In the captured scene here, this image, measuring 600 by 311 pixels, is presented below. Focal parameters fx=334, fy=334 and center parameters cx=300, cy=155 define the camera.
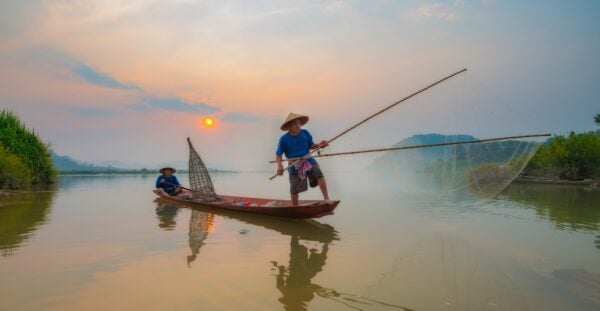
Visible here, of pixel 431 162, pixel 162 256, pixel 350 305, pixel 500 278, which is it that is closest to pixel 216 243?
pixel 162 256

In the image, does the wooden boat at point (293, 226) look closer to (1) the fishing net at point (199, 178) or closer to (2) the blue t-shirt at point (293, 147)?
(2) the blue t-shirt at point (293, 147)

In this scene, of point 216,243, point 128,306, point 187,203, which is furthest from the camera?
point 187,203

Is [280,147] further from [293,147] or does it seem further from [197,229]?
[197,229]

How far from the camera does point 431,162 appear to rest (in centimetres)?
697

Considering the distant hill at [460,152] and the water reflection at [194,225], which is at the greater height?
the distant hill at [460,152]

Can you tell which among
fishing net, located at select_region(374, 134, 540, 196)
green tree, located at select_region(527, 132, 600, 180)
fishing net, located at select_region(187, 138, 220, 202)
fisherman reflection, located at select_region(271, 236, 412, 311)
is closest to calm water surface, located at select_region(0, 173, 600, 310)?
fisherman reflection, located at select_region(271, 236, 412, 311)

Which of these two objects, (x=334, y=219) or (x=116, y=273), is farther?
(x=334, y=219)

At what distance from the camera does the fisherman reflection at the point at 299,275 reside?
309 centimetres

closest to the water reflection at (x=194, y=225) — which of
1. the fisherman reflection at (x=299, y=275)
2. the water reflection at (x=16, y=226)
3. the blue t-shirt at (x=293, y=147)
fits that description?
the fisherman reflection at (x=299, y=275)

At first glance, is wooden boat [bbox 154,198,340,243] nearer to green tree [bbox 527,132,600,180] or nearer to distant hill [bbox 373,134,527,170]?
distant hill [bbox 373,134,527,170]

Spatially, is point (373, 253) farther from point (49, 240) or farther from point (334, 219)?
point (49, 240)

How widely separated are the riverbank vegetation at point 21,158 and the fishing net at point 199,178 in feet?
37.4

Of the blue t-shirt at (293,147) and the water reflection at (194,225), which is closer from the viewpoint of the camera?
the water reflection at (194,225)

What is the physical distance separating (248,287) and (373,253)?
84.5 inches
